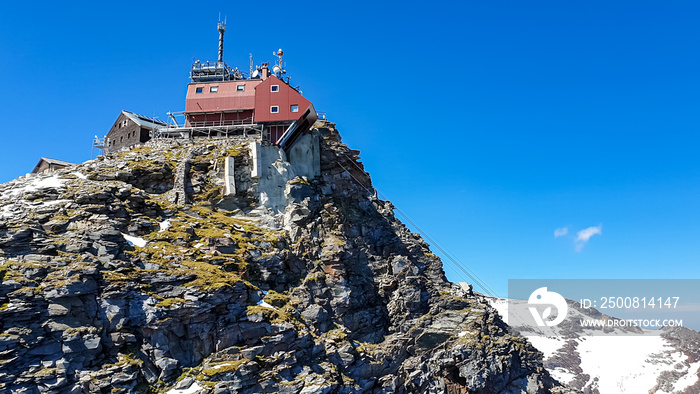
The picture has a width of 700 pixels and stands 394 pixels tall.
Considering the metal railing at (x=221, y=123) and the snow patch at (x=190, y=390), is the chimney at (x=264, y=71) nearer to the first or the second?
the metal railing at (x=221, y=123)

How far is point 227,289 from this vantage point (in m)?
63.2

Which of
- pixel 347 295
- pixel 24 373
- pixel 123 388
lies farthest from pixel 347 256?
pixel 24 373

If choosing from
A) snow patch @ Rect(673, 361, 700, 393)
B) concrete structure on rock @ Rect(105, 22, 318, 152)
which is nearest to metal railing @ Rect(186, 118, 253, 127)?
concrete structure on rock @ Rect(105, 22, 318, 152)

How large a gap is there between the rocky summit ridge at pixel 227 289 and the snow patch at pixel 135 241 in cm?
23

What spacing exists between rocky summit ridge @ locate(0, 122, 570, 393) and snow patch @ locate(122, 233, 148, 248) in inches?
9.0

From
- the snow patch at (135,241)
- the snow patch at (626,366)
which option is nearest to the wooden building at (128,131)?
the snow patch at (135,241)

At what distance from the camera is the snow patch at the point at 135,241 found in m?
65.2

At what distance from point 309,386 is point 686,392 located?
14413cm

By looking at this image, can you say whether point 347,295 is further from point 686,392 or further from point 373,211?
point 686,392

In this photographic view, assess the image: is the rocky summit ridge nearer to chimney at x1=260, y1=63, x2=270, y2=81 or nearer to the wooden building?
the wooden building

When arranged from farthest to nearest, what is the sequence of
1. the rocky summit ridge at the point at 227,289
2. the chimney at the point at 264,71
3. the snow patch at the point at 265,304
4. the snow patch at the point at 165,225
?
the chimney at the point at 264,71 → the snow patch at the point at 165,225 → the snow patch at the point at 265,304 → the rocky summit ridge at the point at 227,289

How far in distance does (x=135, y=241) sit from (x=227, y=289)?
39.4 feet

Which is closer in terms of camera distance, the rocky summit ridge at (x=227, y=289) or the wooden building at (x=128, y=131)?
the rocky summit ridge at (x=227, y=289)

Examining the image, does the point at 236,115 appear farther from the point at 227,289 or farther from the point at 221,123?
the point at 227,289
